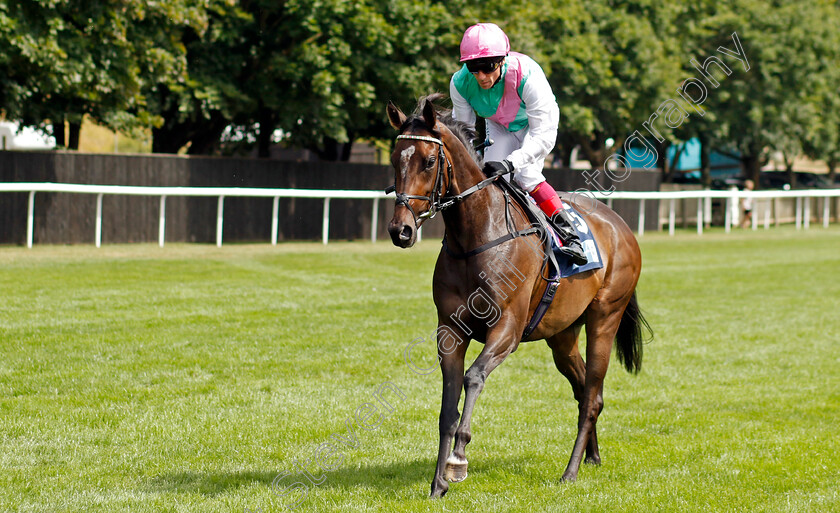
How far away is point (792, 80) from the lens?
31.2m

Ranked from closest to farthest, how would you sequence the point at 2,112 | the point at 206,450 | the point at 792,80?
the point at 206,450, the point at 2,112, the point at 792,80

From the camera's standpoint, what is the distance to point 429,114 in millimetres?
4859

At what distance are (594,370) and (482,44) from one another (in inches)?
86.4

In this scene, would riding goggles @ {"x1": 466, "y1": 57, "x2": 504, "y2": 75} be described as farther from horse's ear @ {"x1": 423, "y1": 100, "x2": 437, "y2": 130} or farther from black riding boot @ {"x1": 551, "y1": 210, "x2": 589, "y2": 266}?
black riding boot @ {"x1": 551, "y1": 210, "x2": 589, "y2": 266}

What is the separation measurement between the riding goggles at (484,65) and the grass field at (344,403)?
91.5 inches

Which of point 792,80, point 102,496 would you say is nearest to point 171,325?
point 102,496

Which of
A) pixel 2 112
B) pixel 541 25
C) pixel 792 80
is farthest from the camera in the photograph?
pixel 792 80

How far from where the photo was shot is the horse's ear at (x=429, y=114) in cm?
482

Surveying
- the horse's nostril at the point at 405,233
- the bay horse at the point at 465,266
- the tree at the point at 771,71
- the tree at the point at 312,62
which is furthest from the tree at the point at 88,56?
the tree at the point at 771,71

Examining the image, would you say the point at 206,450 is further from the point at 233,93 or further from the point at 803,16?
the point at 803,16

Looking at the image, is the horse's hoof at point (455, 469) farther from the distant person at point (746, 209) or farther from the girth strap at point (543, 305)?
the distant person at point (746, 209)

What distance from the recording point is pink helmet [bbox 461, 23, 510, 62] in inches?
202

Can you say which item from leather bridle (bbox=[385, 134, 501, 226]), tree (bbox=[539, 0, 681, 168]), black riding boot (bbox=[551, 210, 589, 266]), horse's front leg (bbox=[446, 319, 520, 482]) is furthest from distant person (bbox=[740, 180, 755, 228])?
leather bridle (bbox=[385, 134, 501, 226])

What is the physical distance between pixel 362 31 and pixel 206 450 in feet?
47.7
